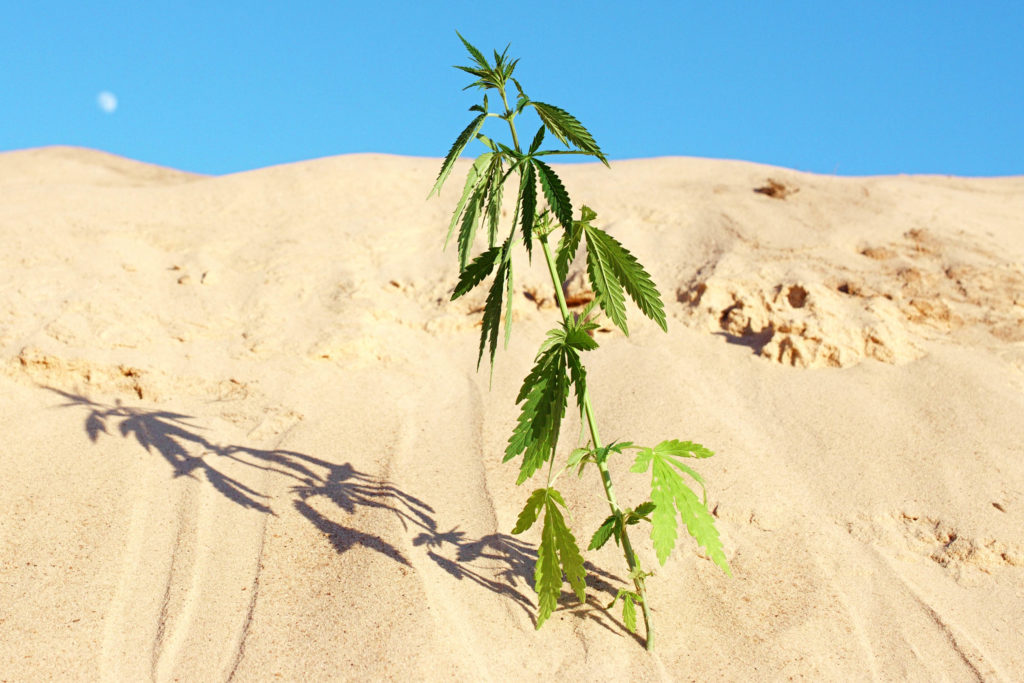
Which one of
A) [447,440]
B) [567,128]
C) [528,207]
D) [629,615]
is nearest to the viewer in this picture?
[528,207]

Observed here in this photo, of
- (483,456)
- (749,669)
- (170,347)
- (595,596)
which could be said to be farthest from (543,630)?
(170,347)

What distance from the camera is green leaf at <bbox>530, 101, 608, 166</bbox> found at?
6.48 ft

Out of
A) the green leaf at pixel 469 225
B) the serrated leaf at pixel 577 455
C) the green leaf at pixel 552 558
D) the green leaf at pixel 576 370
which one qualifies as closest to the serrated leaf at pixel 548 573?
the green leaf at pixel 552 558

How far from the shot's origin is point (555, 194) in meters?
1.96

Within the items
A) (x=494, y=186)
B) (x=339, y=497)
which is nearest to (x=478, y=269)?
(x=494, y=186)

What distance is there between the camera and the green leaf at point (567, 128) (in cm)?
197

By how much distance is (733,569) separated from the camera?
2.88m

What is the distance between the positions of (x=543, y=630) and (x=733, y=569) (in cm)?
83

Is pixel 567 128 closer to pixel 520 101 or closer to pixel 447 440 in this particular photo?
pixel 520 101

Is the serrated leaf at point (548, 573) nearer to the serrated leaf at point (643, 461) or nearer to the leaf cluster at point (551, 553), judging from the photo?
the leaf cluster at point (551, 553)

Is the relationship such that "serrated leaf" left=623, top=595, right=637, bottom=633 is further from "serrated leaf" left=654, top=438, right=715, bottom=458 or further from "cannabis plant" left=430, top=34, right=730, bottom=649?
"serrated leaf" left=654, top=438, right=715, bottom=458

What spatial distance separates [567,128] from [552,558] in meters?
1.29

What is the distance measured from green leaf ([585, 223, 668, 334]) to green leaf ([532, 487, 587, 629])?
62cm

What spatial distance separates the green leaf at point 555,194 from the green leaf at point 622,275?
23 cm
